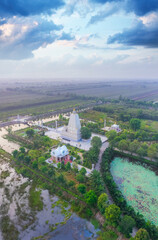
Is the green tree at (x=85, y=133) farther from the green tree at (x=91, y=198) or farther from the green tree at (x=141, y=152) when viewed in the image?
the green tree at (x=91, y=198)

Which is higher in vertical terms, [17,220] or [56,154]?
[56,154]

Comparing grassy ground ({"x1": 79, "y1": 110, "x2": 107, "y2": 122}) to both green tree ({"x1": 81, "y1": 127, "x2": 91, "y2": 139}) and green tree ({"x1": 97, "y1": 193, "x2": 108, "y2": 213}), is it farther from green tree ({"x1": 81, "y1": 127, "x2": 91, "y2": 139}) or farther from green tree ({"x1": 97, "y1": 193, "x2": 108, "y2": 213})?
green tree ({"x1": 97, "y1": 193, "x2": 108, "y2": 213})

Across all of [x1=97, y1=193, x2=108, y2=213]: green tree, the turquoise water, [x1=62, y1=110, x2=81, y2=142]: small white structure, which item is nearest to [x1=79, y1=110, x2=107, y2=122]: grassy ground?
[x1=62, y1=110, x2=81, y2=142]: small white structure

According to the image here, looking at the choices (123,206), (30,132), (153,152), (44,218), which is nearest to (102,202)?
(123,206)

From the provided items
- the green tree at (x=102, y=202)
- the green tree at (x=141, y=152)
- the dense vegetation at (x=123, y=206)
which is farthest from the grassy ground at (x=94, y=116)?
the green tree at (x=102, y=202)

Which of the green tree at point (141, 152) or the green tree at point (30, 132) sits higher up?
the green tree at point (30, 132)

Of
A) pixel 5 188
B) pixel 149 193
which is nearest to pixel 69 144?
pixel 5 188

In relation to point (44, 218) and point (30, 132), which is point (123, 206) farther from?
point (30, 132)

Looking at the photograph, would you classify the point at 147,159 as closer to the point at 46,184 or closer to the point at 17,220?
the point at 46,184
